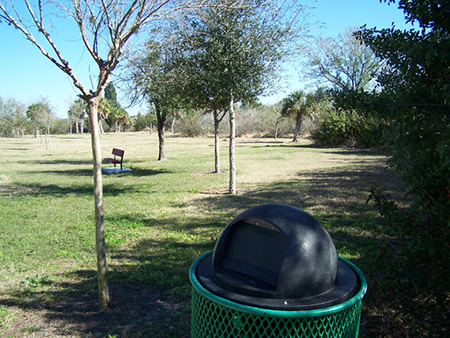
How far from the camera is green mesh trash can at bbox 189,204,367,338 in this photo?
5.91 feet

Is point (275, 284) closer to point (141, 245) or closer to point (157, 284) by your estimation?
point (157, 284)

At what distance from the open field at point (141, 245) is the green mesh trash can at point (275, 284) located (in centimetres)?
93

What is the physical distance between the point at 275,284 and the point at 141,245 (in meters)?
4.20

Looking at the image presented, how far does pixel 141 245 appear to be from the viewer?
5715 mm

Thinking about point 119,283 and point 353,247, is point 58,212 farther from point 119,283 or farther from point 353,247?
point 353,247

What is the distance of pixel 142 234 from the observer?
6293 mm

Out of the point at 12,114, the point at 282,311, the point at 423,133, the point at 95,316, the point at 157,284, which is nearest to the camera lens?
the point at 282,311

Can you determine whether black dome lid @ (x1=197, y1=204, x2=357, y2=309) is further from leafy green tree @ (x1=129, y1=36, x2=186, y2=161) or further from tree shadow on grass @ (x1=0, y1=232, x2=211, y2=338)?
leafy green tree @ (x1=129, y1=36, x2=186, y2=161)

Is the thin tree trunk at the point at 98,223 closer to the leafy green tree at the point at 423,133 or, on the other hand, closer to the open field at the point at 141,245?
the open field at the point at 141,245

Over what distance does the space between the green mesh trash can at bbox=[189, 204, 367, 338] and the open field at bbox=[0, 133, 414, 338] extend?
0.93 meters

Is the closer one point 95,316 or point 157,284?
point 95,316

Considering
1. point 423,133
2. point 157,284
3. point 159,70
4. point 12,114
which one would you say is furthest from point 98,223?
point 12,114

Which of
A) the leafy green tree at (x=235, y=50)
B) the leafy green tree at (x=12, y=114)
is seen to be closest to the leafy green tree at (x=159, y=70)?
the leafy green tree at (x=235, y=50)

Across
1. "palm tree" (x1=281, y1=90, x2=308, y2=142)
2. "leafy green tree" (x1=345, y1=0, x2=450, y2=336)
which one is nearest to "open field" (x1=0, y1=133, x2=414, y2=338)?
"leafy green tree" (x1=345, y1=0, x2=450, y2=336)
